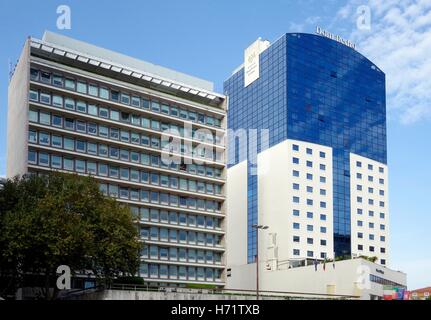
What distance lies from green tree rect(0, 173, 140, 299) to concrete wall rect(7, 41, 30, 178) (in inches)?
522

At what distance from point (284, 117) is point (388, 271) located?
38.1 metres

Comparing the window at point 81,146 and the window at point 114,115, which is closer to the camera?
the window at point 81,146

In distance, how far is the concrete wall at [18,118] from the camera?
79938 mm

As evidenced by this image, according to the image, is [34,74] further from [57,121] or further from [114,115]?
[114,115]

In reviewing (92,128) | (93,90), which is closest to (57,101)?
(93,90)

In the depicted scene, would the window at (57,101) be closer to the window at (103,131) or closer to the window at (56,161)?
the window at (103,131)

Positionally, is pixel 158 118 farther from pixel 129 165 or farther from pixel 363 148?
pixel 363 148

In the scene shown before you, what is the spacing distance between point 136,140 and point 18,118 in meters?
17.3

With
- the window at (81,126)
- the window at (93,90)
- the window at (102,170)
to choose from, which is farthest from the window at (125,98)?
the window at (102,170)

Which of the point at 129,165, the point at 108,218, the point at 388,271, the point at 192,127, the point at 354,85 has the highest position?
the point at 354,85

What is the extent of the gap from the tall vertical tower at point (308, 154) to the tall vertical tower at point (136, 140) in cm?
2750

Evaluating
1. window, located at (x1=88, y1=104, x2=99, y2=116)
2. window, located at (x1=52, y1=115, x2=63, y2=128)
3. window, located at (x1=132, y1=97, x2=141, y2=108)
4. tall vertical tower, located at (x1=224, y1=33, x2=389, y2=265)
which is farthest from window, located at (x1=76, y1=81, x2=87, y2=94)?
tall vertical tower, located at (x1=224, y1=33, x2=389, y2=265)
